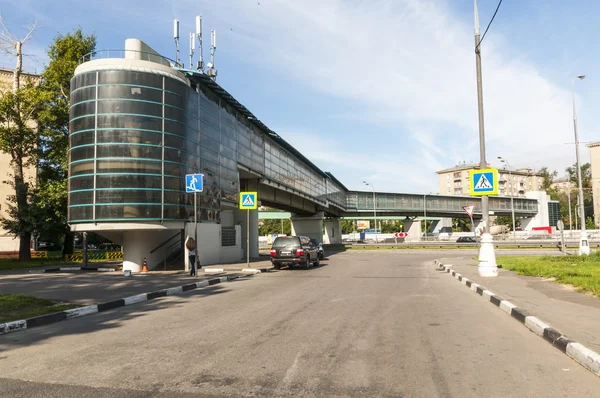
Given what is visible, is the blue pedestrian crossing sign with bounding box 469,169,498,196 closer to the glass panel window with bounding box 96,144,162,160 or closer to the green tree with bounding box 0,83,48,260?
the glass panel window with bounding box 96,144,162,160

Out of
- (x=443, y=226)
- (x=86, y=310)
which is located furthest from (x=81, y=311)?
(x=443, y=226)

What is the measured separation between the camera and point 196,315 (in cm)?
883

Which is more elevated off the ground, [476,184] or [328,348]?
[476,184]

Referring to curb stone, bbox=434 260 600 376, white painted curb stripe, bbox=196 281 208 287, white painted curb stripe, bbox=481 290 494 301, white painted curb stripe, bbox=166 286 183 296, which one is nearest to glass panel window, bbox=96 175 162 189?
white painted curb stripe, bbox=196 281 208 287

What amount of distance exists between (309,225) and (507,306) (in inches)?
2034

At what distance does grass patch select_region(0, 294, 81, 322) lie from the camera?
8.47 m

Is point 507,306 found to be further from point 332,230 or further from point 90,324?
point 332,230

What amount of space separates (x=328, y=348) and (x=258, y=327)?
188 cm

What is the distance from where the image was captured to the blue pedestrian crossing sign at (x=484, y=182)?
15.5m

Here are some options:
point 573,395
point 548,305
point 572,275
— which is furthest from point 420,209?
point 573,395

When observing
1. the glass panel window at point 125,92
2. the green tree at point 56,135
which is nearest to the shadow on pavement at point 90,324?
the glass panel window at point 125,92

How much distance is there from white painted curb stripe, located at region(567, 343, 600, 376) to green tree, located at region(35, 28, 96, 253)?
31332 millimetres

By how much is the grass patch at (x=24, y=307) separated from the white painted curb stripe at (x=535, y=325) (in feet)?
30.1

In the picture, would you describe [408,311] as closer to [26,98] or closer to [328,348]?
[328,348]
